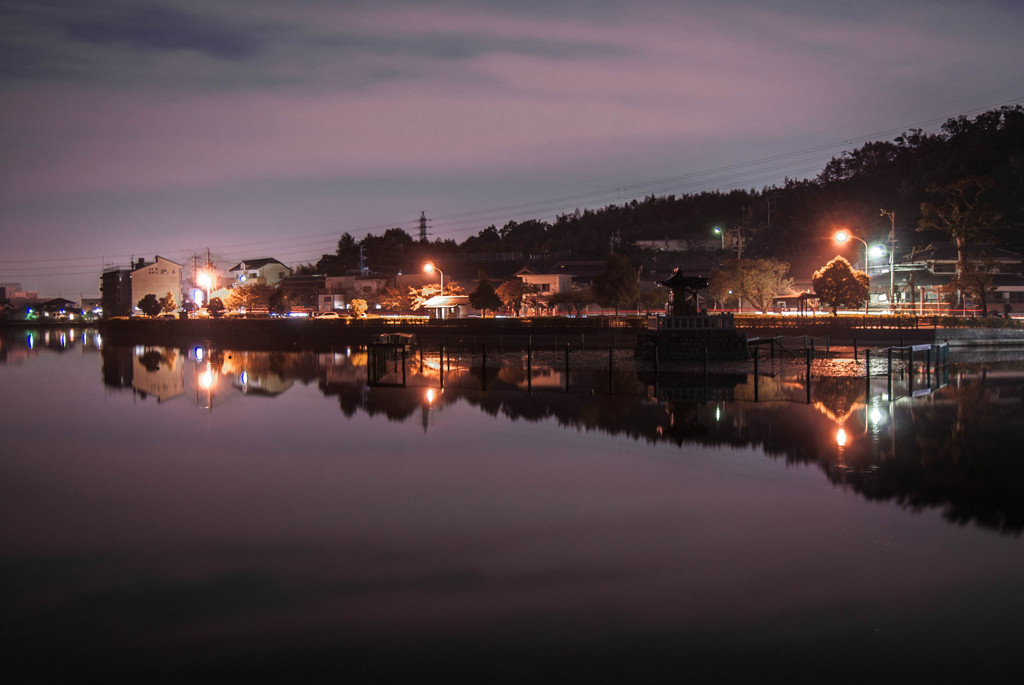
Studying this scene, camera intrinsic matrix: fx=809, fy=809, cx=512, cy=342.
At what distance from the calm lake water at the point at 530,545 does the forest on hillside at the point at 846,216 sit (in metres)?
53.8

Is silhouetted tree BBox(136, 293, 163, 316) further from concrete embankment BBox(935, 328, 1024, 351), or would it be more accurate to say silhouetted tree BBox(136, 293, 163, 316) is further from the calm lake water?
concrete embankment BBox(935, 328, 1024, 351)

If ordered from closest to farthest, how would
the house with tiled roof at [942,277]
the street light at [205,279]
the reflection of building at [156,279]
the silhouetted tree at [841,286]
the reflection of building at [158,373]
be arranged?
the reflection of building at [158,373] < the silhouetted tree at [841,286] < the house with tiled roof at [942,277] < the street light at [205,279] < the reflection of building at [156,279]

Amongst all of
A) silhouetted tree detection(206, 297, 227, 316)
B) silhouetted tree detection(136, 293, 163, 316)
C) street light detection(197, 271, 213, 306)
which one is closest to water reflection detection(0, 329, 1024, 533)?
silhouetted tree detection(206, 297, 227, 316)

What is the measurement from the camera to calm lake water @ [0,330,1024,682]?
9.14m

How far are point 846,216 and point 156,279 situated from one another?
322 ft

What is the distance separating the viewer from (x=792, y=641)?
9266 millimetres

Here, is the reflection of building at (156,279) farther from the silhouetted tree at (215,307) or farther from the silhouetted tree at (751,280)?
the silhouetted tree at (751,280)

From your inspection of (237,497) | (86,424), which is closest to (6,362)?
(86,424)

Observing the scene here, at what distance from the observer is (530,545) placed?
505 inches

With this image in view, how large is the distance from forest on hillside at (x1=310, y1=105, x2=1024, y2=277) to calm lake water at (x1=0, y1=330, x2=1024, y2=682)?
53.8m

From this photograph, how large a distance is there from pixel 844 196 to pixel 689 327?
68.4 m

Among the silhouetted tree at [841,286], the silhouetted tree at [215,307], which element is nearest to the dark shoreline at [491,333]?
the silhouetted tree at [841,286]

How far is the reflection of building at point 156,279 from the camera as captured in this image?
121750 millimetres

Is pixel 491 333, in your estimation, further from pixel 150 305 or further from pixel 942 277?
pixel 150 305
